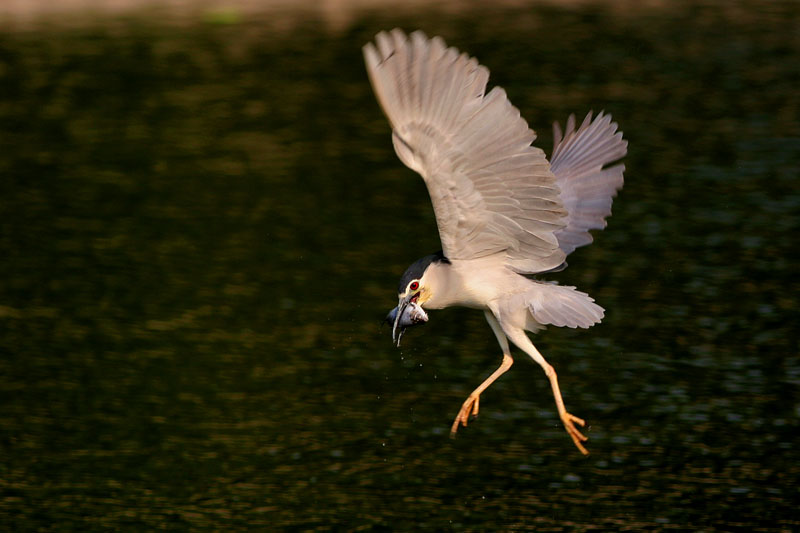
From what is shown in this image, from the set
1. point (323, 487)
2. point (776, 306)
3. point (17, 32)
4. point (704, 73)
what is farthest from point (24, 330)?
point (17, 32)

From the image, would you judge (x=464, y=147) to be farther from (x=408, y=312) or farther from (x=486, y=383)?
(x=486, y=383)

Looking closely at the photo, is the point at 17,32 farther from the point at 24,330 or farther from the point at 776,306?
the point at 776,306

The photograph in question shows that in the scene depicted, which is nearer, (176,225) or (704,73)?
(176,225)

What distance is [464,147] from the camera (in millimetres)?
5812

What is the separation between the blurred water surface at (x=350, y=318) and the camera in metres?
7.91

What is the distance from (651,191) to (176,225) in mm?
4271

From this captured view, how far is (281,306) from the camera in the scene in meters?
11.0

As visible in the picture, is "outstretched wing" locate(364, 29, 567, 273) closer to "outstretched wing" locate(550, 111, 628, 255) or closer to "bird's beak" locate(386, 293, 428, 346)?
"bird's beak" locate(386, 293, 428, 346)

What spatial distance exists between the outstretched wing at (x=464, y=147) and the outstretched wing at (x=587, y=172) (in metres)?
0.77

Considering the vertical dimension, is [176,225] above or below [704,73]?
below

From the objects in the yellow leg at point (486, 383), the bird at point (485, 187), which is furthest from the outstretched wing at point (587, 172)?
the yellow leg at point (486, 383)

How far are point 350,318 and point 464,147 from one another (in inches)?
193

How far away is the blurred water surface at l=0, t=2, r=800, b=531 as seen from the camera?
791 cm

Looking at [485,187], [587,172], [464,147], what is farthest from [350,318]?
[464,147]
